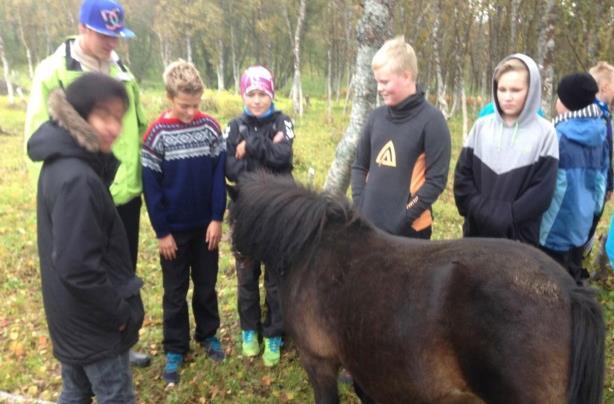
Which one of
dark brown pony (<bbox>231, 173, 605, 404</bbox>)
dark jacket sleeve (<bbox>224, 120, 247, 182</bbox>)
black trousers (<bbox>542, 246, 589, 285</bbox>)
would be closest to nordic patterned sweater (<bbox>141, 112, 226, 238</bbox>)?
dark jacket sleeve (<bbox>224, 120, 247, 182</bbox>)

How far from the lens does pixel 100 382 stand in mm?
2357

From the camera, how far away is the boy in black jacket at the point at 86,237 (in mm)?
2029

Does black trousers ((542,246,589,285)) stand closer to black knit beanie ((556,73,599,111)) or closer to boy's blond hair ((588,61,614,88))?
black knit beanie ((556,73,599,111))

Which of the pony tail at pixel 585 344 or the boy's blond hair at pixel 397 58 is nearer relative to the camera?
the pony tail at pixel 585 344

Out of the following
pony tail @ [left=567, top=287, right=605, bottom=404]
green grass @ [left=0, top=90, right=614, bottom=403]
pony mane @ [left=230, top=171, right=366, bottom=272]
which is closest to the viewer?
pony tail @ [left=567, top=287, right=605, bottom=404]

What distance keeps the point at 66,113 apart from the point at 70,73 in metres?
1.33

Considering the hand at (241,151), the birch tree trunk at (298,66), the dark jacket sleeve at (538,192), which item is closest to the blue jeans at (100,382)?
the hand at (241,151)

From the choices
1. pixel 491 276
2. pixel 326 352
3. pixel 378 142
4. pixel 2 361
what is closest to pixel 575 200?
pixel 378 142

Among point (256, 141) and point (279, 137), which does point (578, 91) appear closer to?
point (279, 137)

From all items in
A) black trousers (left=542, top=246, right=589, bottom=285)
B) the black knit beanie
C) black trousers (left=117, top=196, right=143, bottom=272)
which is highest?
the black knit beanie

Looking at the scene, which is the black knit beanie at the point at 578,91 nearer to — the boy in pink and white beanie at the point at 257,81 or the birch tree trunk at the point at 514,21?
the boy in pink and white beanie at the point at 257,81

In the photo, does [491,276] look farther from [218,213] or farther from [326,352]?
[218,213]

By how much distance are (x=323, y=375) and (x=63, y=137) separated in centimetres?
176

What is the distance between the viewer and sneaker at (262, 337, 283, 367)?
12.7 ft
